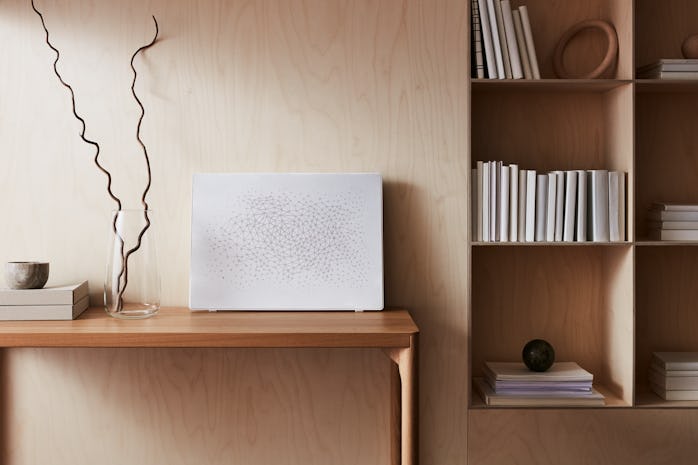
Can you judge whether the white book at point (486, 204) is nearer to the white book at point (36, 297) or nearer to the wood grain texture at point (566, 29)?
the wood grain texture at point (566, 29)

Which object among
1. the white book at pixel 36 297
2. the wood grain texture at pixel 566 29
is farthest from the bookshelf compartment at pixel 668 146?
the white book at pixel 36 297

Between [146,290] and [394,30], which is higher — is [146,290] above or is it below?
below

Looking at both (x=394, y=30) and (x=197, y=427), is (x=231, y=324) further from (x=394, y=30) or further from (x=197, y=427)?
(x=394, y=30)

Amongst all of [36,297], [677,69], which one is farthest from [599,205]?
[36,297]

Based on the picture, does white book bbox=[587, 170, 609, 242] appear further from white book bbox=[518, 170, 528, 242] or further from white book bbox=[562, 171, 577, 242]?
white book bbox=[518, 170, 528, 242]

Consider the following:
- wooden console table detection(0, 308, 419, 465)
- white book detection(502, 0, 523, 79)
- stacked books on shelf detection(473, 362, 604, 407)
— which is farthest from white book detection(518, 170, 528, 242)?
wooden console table detection(0, 308, 419, 465)

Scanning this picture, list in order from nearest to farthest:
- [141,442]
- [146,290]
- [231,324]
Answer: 1. [231,324]
2. [146,290]
3. [141,442]

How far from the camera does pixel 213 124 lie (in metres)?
2.32

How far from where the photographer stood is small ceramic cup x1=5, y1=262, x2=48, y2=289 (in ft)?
6.91

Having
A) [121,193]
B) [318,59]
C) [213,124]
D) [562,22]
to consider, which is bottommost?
[121,193]

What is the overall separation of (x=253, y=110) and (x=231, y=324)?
28.8 inches

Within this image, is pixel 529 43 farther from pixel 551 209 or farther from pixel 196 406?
pixel 196 406

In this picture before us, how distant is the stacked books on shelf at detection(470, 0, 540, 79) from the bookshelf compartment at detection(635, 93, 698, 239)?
1.57ft

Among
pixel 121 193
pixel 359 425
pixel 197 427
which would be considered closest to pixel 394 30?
pixel 121 193
